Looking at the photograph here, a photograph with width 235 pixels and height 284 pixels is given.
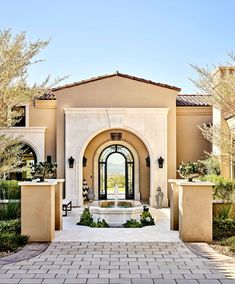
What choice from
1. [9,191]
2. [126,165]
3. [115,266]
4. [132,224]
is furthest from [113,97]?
[115,266]

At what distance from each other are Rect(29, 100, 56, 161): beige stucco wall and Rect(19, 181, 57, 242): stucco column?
11.5m

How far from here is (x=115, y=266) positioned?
7.73 meters

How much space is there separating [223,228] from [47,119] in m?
13.5

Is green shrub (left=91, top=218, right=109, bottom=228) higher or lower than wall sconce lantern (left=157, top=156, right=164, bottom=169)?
lower

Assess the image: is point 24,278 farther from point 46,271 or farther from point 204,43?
point 204,43

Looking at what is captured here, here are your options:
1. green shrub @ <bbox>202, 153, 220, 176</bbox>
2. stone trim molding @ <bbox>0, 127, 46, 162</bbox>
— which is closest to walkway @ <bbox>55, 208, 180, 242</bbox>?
green shrub @ <bbox>202, 153, 220, 176</bbox>

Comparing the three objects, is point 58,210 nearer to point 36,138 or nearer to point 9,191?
point 9,191

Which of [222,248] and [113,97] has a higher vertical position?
[113,97]

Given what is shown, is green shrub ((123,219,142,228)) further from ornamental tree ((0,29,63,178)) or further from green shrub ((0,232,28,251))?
ornamental tree ((0,29,63,178))

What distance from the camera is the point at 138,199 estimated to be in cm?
2175

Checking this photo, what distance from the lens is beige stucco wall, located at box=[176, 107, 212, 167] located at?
856 inches

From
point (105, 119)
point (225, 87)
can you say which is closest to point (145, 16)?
point (225, 87)

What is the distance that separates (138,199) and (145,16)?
1073 centimetres

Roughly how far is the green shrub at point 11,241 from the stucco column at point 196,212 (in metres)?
4.13
